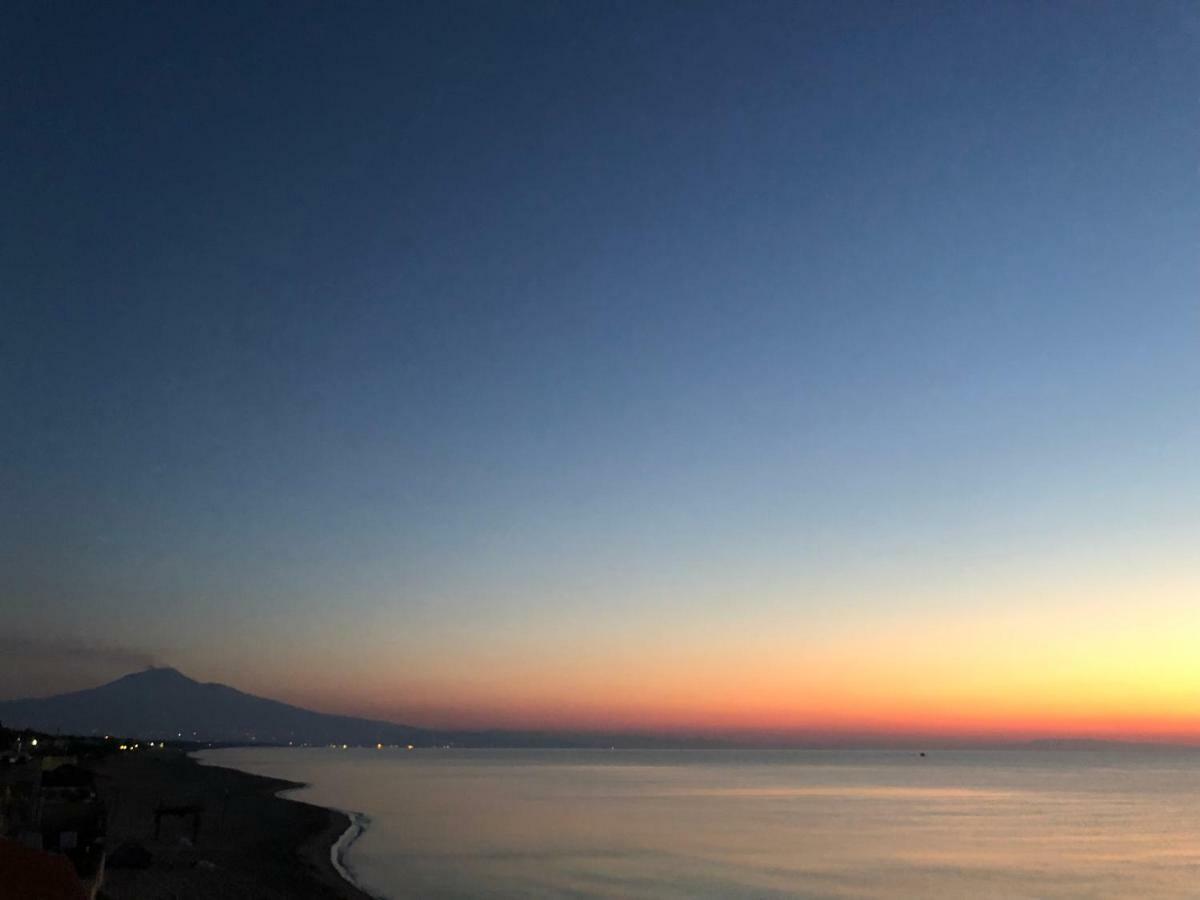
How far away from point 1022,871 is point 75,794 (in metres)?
38.5

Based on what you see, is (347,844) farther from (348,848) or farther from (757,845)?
(757,845)

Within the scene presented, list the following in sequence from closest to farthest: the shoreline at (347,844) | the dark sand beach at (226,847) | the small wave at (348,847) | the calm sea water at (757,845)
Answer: the dark sand beach at (226,847) → the shoreline at (347,844) → the small wave at (348,847) → the calm sea water at (757,845)

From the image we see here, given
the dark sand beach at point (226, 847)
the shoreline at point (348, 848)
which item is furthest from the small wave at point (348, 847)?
the dark sand beach at point (226, 847)

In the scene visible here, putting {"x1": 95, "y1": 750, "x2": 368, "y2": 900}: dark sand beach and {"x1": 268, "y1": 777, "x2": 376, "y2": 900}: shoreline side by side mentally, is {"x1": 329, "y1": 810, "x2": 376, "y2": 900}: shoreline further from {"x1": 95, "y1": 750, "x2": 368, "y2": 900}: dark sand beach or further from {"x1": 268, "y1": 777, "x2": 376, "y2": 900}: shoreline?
{"x1": 95, "y1": 750, "x2": 368, "y2": 900}: dark sand beach

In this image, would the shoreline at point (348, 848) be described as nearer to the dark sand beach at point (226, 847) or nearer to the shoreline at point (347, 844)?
the shoreline at point (347, 844)

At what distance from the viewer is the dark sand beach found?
30.1 m

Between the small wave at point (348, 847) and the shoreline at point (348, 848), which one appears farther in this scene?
the small wave at point (348, 847)

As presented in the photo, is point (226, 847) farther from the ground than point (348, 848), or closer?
farther from the ground

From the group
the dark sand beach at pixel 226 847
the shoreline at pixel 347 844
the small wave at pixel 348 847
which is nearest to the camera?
the dark sand beach at pixel 226 847

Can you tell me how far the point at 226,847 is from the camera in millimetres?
41781

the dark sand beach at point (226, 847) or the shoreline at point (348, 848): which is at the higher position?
the dark sand beach at point (226, 847)

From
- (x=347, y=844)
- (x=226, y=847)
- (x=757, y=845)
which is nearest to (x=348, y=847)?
(x=347, y=844)

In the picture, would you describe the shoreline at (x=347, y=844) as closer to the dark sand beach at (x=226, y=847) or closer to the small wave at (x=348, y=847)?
the small wave at (x=348, y=847)

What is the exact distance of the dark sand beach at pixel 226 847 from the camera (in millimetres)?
30125
